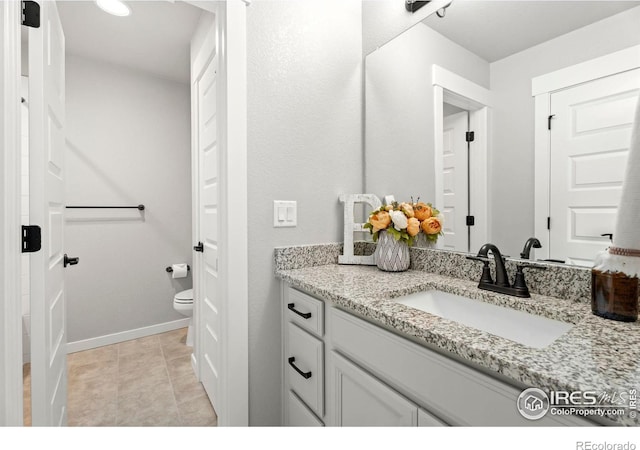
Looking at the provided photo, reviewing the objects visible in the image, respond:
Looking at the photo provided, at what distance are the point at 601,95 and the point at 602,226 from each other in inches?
14.6

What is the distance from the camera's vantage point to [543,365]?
531mm

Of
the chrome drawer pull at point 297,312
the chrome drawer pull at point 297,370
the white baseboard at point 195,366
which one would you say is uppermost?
the chrome drawer pull at point 297,312

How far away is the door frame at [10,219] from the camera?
91cm

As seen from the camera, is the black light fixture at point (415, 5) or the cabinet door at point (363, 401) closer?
the cabinet door at point (363, 401)

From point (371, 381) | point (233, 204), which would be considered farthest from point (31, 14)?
point (371, 381)

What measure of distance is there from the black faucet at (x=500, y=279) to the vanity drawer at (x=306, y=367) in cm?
62

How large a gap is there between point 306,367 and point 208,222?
1.08 metres

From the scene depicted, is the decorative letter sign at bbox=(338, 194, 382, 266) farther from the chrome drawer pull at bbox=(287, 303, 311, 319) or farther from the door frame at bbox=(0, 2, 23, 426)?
the door frame at bbox=(0, 2, 23, 426)

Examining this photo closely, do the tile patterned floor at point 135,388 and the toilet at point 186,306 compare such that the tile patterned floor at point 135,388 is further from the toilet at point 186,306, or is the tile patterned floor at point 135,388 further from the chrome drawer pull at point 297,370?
the chrome drawer pull at point 297,370

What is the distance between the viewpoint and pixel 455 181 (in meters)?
1.28

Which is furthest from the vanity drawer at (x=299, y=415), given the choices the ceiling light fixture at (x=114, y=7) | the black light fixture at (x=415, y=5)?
the ceiling light fixture at (x=114, y=7)

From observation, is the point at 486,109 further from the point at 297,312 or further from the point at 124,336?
the point at 124,336
